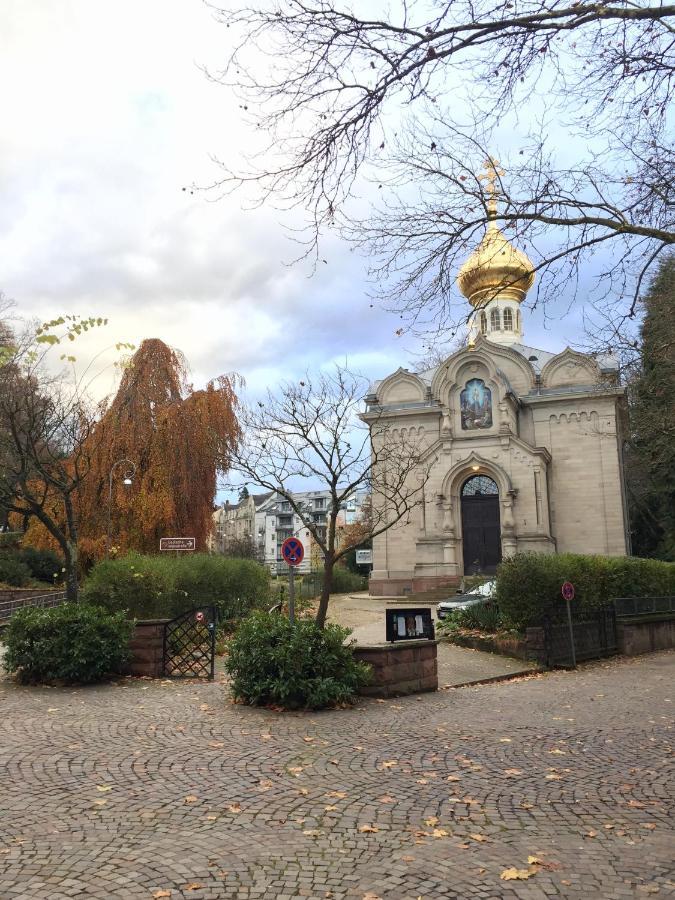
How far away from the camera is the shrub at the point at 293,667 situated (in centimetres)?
1025

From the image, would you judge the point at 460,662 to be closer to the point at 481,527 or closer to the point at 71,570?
the point at 71,570

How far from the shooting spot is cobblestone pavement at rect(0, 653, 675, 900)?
442 centimetres

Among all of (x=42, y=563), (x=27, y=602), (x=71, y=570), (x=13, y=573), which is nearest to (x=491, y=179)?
(x=71, y=570)

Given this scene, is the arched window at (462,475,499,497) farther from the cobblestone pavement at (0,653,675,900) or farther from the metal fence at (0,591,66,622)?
the cobblestone pavement at (0,653,675,900)

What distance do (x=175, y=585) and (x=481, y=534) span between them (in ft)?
75.5

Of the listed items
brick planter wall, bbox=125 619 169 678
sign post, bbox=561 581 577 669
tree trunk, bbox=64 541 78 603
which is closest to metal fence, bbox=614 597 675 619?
sign post, bbox=561 581 577 669

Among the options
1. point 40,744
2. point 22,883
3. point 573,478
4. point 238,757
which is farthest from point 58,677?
point 573,478

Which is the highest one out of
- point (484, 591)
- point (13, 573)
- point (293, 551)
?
point (13, 573)

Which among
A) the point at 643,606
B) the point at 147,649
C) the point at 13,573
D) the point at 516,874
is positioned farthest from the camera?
the point at 13,573

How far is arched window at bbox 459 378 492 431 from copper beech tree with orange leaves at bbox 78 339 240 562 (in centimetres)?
1367

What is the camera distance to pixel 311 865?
463 cm

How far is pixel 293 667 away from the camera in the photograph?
10391mm

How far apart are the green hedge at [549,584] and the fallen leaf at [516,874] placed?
14217 mm

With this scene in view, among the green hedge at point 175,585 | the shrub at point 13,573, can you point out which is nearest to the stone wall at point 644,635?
the green hedge at point 175,585
